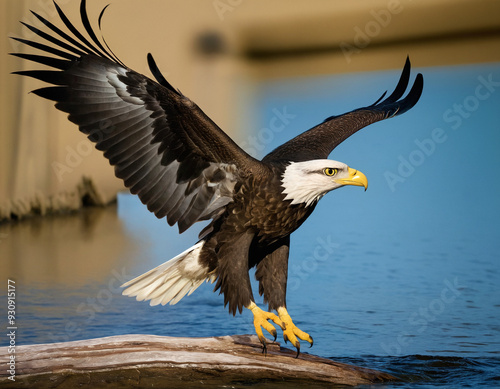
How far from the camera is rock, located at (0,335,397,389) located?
293 cm

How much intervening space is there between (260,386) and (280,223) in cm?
72

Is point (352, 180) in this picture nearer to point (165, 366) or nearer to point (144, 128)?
point (144, 128)

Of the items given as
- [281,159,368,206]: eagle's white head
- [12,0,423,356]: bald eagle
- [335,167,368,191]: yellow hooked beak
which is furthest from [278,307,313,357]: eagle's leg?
[335,167,368,191]: yellow hooked beak

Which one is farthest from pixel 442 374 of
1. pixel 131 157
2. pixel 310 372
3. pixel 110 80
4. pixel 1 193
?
pixel 1 193

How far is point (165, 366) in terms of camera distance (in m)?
3.02

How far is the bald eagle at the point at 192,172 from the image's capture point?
10.0 feet

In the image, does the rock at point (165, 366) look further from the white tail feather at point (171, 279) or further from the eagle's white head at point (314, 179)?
the eagle's white head at point (314, 179)

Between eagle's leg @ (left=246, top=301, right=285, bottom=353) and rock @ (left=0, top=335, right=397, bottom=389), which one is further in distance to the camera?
eagle's leg @ (left=246, top=301, right=285, bottom=353)

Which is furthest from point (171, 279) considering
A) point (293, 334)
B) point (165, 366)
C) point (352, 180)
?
point (352, 180)

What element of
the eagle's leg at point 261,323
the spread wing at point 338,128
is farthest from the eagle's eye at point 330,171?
the eagle's leg at point 261,323

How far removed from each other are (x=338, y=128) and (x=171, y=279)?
1.27m

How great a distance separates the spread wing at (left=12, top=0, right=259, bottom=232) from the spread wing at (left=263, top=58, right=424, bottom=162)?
0.40 meters

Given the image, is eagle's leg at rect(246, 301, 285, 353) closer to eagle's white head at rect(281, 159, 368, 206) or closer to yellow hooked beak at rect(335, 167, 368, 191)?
eagle's white head at rect(281, 159, 368, 206)

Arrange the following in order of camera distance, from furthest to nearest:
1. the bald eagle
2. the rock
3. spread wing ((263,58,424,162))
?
spread wing ((263,58,424,162)), the bald eagle, the rock
